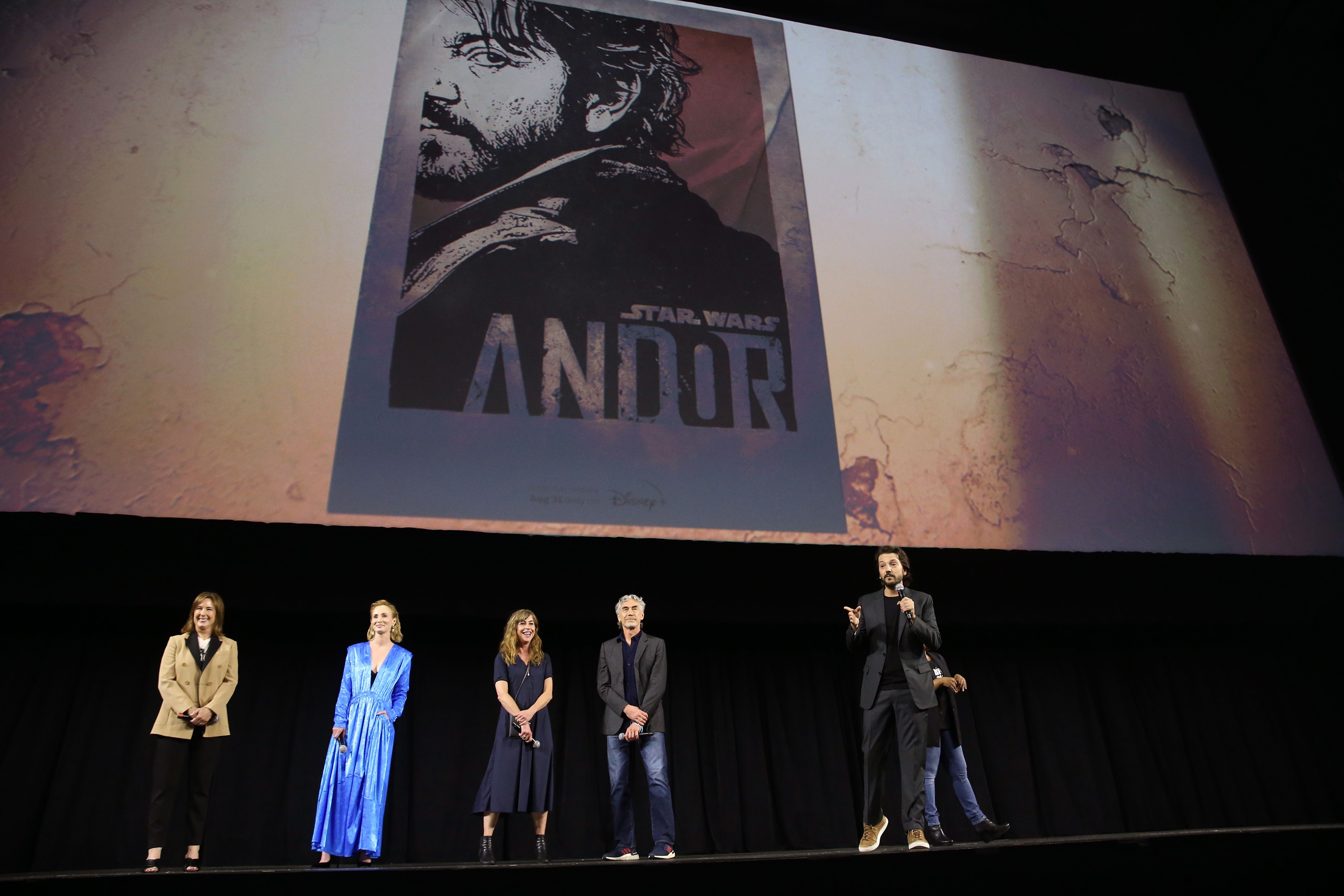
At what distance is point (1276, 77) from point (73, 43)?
7.45 meters

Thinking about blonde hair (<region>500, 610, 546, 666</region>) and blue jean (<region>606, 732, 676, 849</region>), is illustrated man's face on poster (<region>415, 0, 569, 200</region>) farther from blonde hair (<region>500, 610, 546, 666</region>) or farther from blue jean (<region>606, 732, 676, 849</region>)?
blue jean (<region>606, 732, 676, 849</region>)

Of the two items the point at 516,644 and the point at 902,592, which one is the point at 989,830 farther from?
the point at 516,644

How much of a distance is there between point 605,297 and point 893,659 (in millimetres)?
2272

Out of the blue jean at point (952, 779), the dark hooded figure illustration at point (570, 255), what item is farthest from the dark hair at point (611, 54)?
the blue jean at point (952, 779)

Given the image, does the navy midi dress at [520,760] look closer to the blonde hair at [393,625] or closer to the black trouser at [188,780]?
the blonde hair at [393,625]

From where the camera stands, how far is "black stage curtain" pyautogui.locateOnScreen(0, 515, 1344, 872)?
161 inches

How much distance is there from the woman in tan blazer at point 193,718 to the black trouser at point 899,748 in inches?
95.7

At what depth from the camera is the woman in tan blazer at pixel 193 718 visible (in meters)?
3.13

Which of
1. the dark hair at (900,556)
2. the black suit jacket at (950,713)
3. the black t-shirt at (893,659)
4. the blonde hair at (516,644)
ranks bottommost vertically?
the black suit jacket at (950,713)

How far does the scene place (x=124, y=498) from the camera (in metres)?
3.63

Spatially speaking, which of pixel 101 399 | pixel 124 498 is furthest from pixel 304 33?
pixel 124 498

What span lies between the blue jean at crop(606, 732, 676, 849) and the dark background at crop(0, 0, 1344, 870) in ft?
3.23

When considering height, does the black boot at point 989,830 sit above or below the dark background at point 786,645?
below

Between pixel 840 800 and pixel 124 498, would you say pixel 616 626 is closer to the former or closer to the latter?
pixel 840 800
